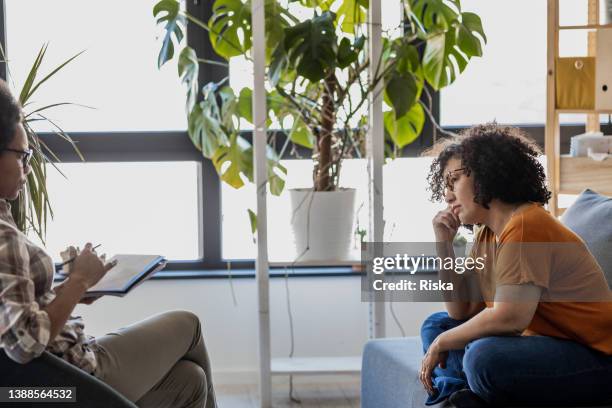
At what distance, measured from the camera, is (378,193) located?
3.26m

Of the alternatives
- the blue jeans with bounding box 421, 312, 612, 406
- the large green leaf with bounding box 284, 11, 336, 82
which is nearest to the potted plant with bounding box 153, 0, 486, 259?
the large green leaf with bounding box 284, 11, 336, 82

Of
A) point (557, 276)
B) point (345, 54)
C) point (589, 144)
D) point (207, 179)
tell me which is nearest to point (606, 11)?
point (589, 144)

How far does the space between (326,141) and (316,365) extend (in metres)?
0.90

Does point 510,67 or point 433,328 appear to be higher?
point 510,67

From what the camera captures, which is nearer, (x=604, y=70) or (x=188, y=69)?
(x=188, y=69)

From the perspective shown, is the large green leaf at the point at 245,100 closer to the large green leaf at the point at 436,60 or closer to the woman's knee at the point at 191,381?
the large green leaf at the point at 436,60

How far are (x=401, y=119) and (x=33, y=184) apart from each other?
1466 millimetres

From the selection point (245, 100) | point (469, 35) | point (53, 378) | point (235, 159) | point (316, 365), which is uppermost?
point (469, 35)

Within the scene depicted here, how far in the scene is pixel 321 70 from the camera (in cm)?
307

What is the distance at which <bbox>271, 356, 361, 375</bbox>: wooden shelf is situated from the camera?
11.0 feet

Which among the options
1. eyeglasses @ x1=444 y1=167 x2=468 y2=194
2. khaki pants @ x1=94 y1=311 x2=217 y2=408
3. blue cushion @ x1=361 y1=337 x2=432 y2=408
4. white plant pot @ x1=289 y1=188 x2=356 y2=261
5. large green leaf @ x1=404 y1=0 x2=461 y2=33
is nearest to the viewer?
khaki pants @ x1=94 y1=311 x2=217 y2=408

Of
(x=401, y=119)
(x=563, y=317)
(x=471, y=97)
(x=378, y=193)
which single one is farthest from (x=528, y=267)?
(x=471, y=97)

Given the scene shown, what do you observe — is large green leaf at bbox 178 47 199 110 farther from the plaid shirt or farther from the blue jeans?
the blue jeans

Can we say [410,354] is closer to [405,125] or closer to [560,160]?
[405,125]
